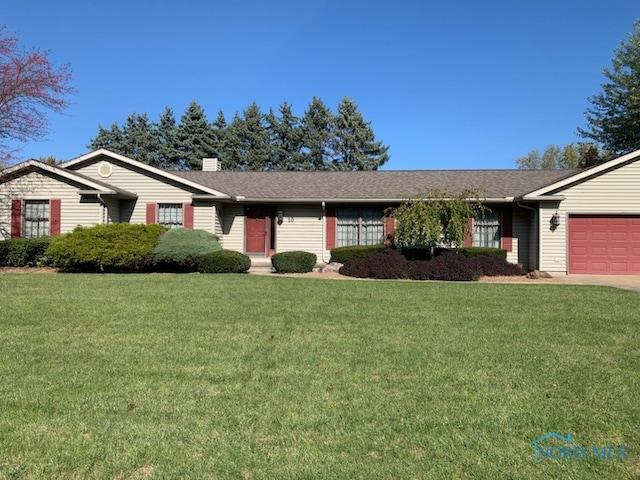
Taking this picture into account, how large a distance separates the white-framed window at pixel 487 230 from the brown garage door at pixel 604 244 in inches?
101

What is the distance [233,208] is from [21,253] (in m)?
7.51

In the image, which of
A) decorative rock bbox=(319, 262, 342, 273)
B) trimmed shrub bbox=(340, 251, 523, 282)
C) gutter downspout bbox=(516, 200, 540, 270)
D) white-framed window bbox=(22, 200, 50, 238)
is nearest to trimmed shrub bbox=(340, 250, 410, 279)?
trimmed shrub bbox=(340, 251, 523, 282)

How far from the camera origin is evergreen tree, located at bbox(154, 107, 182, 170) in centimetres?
4447

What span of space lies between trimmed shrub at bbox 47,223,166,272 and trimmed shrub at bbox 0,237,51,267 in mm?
944

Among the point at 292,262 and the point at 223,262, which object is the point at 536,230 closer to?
the point at 292,262

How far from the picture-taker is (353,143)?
45531 mm

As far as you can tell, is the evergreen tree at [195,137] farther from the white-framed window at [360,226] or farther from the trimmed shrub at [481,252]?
the trimmed shrub at [481,252]

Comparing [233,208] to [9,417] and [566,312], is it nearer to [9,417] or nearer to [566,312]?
[566,312]

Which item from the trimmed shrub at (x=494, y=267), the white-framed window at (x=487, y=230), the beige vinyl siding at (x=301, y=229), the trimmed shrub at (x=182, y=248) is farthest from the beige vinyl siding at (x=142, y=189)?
the white-framed window at (x=487, y=230)

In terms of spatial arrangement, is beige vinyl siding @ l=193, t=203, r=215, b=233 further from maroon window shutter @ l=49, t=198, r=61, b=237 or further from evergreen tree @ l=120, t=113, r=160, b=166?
evergreen tree @ l=120, t=113, r=160, b=166

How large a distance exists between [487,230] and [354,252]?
543cm

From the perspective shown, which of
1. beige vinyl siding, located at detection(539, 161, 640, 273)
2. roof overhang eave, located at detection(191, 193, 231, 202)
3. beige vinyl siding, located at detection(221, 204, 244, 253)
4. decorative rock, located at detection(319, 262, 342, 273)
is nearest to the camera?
beige vinyl siding, located at detection(539, 161, 640, 273)

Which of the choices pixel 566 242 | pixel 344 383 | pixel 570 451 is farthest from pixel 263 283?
pixel 566 242

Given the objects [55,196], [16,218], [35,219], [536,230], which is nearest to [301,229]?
[536,230]
